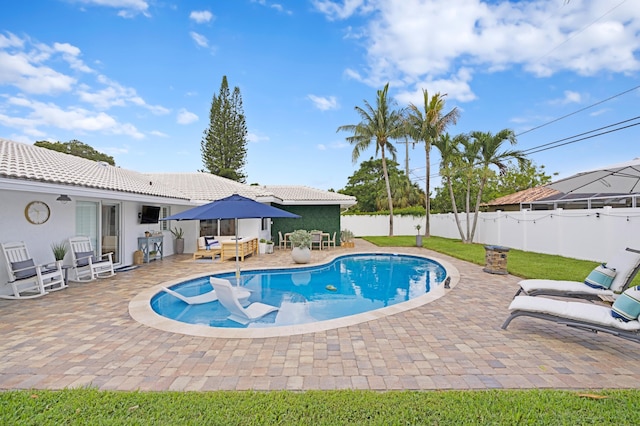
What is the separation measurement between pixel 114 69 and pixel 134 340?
1466cm

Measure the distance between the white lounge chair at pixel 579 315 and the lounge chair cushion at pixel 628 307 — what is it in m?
0.07

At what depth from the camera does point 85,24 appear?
11.3 metres

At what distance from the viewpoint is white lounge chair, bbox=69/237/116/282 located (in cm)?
893

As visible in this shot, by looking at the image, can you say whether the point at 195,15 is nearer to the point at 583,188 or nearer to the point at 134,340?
the point at 134,340

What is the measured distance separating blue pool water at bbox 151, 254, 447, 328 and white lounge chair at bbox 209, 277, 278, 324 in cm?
15

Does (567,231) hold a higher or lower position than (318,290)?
higher

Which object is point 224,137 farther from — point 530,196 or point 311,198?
point 530,196

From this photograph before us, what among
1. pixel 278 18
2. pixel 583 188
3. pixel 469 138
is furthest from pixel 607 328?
pixel 469 138

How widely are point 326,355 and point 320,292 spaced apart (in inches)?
200

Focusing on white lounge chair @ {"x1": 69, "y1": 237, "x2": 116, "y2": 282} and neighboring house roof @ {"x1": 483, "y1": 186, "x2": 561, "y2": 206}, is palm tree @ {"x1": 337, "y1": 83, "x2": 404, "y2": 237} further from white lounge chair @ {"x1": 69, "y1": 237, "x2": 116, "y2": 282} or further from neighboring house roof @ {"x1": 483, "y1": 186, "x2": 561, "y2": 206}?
white lounge chair @ {"x1": 69, "y1": 237, "x2": 116, "y2": 282}

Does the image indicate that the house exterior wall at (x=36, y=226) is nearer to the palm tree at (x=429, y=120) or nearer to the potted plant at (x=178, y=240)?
the potted plant at (x=178, y=240)

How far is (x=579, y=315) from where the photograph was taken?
445cm

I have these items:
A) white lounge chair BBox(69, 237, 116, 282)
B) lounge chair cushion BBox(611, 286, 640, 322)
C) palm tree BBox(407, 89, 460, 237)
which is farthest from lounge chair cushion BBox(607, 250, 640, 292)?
palm tree BBox(407, 89, 460, 237)

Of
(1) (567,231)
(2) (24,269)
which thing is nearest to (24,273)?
(2) (24,269)
